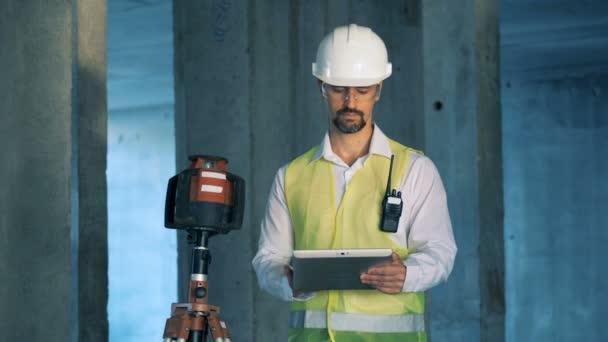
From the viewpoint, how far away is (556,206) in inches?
555

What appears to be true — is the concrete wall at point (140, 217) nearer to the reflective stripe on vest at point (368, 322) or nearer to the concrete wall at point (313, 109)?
the concrete wall at point (313, 109)

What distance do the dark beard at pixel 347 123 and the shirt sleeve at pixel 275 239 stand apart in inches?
10.9

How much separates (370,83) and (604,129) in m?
10.8

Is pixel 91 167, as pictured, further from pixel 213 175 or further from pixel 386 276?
pixel 386 276

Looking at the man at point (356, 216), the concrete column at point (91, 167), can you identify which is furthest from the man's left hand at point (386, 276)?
the concrete column at point (91, 167)

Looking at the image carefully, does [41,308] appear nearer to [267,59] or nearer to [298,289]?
[298,289]

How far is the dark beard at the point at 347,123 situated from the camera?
11.1ft

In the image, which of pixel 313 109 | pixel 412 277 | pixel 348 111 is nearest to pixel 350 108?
pixel 348 111

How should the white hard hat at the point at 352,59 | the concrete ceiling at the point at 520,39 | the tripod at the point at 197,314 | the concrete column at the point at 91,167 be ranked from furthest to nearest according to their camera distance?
the concrete ceiling at the point at 520,39 < the concrete column at the point at 91,167 < the white hard hat at the point at 352,59 < the tripod at the point at 197,314

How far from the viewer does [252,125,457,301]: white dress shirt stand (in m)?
3.24

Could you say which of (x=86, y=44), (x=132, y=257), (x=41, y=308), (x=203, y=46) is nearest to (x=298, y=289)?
(x=41, y=308)

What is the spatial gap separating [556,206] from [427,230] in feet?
36.7

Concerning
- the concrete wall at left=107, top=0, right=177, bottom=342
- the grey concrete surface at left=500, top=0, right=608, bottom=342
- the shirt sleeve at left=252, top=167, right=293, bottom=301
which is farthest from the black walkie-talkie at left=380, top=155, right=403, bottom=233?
the concrete wall at left=107, top=0, right=177, bottom=342

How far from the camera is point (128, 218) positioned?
19516 mm
